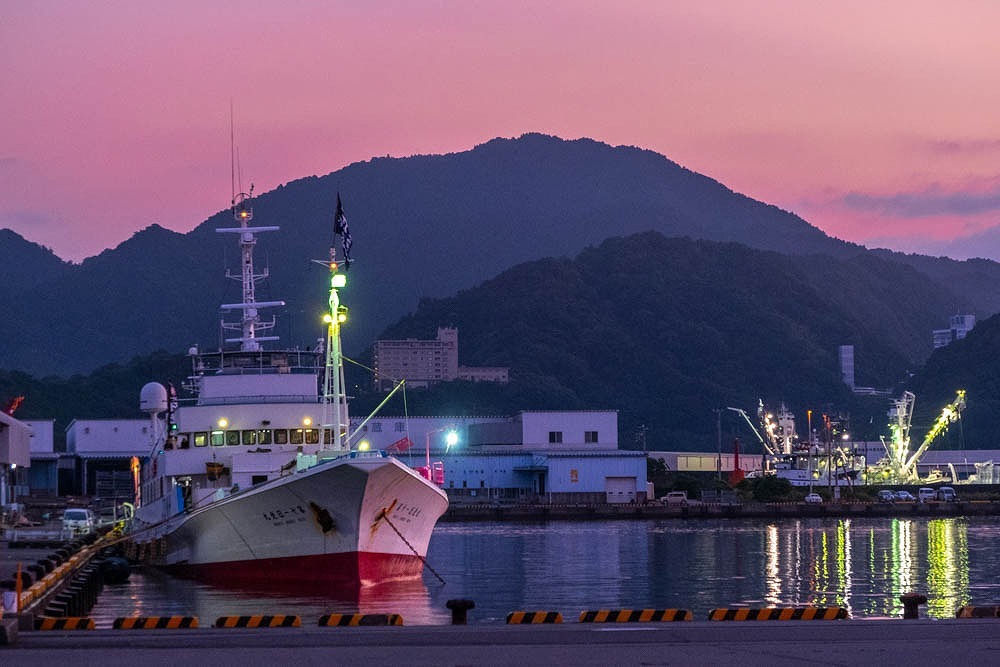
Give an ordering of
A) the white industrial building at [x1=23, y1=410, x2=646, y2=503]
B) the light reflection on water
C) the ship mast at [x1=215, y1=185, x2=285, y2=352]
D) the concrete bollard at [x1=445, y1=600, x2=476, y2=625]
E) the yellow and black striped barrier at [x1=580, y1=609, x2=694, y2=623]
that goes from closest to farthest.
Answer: the concrete bollard at [x1=445, y1=600, x2=476, y2=625]
the yellow and black striped barrier at [x1=580, y1=609, x2=694, y2=623]
the light reflection on water
the ship mast at [x1=215, y1=185, x2=285, y2=352]
the white industrial building at [x1=23, y1=410, x2=646, y2=503]

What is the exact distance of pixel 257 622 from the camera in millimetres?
26109

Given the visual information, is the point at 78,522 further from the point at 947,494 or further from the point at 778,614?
the point at 947,494

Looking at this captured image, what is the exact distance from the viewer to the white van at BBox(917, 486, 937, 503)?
144m

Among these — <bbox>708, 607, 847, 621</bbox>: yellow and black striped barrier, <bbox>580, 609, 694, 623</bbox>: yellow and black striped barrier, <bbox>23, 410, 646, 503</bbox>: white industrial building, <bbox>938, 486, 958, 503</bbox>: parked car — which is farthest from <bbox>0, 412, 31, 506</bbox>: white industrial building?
<bbox>938, 486, 958, 503</bbox>: parked car

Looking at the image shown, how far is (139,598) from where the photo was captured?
146 ft

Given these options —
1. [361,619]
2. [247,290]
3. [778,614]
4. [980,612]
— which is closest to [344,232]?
[247,290]

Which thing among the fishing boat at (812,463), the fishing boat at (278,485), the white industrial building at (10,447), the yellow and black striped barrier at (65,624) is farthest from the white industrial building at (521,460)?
the yellow and black striped barrier at (65,624)

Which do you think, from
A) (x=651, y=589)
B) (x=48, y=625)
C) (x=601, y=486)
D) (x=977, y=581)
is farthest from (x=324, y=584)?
(x=601, y=486)

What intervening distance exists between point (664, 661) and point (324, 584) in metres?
25.0

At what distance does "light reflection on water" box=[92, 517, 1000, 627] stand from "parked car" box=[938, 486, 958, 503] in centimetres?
5093

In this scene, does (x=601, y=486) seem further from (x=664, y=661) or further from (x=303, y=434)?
(x=664, y=661)

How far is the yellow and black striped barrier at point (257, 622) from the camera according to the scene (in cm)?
2594

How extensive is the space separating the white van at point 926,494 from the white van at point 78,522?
91790 millimetres

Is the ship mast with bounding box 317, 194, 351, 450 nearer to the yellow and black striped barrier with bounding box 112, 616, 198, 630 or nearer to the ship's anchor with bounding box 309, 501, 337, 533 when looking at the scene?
the ship's anchor with bounding box 309, 501, 337, 533
